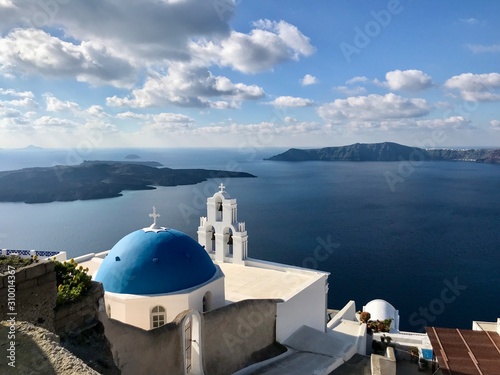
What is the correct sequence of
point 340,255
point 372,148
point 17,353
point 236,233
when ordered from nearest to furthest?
point 17,353 → point 236,233 → point 340,255 → point 372,148

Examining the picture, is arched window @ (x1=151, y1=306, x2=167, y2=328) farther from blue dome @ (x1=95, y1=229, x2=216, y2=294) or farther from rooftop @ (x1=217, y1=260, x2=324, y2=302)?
rooftop @ (x1=217, y1=260, x2=324, y2=302)

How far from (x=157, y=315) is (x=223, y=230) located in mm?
6560

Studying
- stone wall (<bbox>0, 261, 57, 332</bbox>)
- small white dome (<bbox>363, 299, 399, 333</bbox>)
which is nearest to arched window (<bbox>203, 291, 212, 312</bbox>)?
stone wall (<bbox>0, 261, 57, 332</bbox>)

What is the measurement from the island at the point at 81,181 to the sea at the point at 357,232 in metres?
3.64

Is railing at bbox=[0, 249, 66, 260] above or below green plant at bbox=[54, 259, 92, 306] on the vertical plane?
below

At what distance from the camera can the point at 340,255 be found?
39344mm

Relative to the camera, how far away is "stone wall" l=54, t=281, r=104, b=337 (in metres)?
5.69

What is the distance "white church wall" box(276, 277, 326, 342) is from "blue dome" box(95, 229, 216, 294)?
116 inches

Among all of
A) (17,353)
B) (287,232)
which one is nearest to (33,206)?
(287,232)

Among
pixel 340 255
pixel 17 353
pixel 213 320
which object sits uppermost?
pixel 17 353

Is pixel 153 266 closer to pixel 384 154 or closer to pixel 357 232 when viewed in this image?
pixel 357 232

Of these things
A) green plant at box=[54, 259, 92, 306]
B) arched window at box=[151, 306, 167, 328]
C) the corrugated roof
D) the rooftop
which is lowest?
the corrugated roof

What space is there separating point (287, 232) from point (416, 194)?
4333 centimetres

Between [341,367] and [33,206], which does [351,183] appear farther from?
[341,367]
